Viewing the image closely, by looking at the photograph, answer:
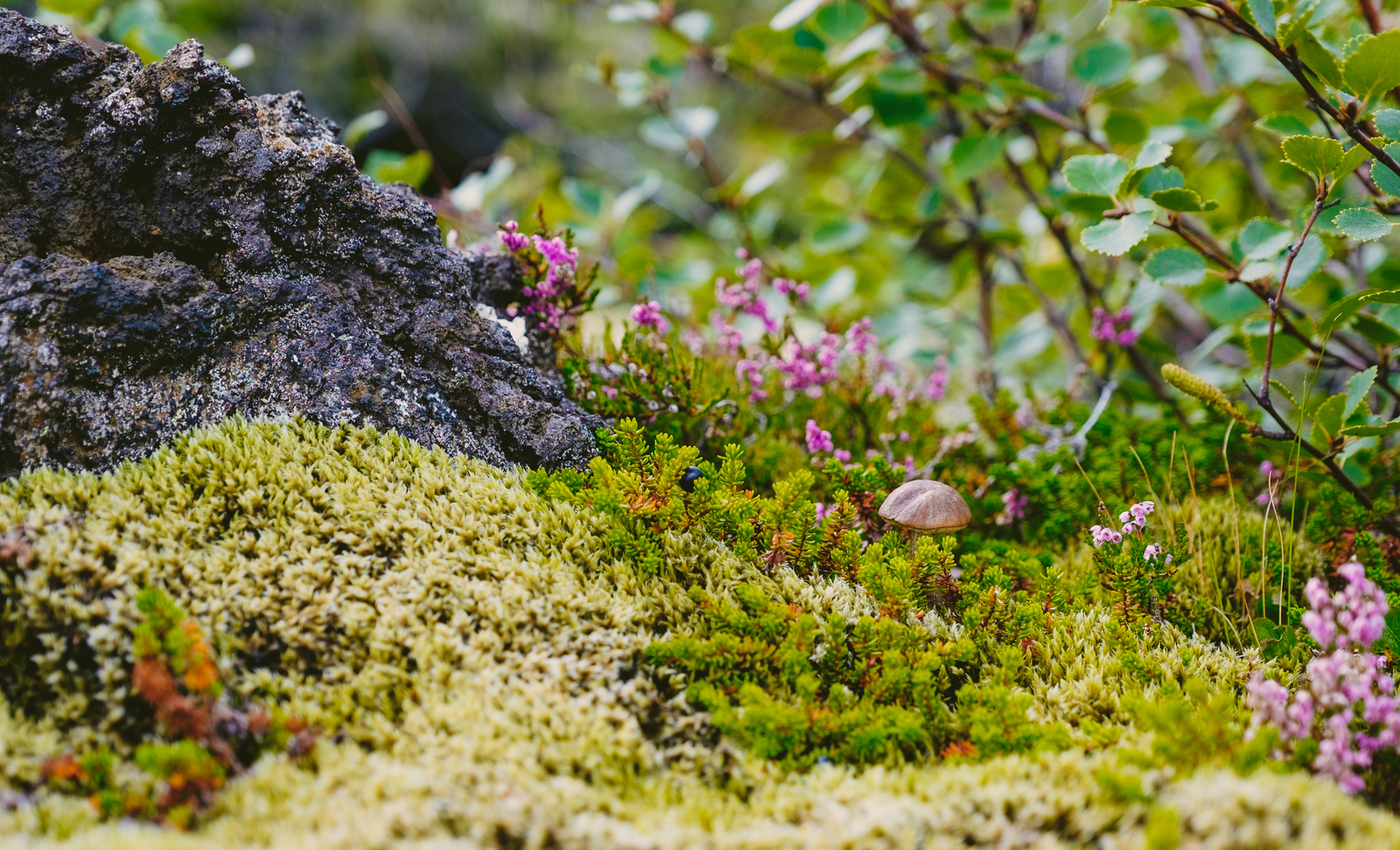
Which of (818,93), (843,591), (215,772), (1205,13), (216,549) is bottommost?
(843,591)

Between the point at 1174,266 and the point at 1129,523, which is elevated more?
the point at 1174,266

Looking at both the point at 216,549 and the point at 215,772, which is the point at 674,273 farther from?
the point at 215,772

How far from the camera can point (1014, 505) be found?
3.46 meters

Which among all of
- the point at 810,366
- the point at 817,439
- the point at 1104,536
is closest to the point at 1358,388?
the point at 1104,536

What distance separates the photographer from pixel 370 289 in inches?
120

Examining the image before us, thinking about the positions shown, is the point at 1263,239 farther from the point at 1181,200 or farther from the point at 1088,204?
the point at 1088,204

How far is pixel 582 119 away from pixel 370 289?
825 centimetres

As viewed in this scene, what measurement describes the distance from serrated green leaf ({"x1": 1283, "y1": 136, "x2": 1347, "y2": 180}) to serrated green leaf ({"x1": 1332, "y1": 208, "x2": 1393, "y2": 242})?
161 mm

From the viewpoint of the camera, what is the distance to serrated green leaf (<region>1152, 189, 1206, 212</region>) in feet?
9.51

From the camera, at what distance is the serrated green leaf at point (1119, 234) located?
9.37 feet

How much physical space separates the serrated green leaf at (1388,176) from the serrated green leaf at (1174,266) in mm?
576

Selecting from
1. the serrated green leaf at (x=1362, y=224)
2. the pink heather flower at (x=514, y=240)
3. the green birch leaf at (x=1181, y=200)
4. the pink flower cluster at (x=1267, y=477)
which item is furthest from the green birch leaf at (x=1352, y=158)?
the pink heather flower at (x=514, y=240)

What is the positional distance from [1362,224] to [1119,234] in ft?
2.40

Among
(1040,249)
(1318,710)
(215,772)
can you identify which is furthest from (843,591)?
(1040,249)
